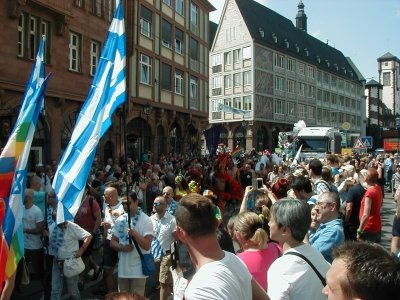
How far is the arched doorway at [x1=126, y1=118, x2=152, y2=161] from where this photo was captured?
24969 mm

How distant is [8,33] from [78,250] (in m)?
12.5

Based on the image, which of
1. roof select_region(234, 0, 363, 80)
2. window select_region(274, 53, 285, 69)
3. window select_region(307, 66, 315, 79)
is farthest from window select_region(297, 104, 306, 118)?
roof select_region(234, 0, 363, 80)

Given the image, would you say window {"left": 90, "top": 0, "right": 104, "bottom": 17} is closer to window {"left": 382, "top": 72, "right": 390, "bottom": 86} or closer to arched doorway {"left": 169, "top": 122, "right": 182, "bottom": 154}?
arched doorway {"left": 169, "top": 122, "right": 182, "bottom": 154}

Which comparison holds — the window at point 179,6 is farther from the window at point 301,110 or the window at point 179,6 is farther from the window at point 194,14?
the window at point 301,110

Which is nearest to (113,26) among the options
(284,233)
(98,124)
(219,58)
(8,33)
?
(98,124)

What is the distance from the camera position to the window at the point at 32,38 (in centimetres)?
1711

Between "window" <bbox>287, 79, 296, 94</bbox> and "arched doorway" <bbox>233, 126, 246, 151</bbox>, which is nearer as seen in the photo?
"arched doorway" <bbox>233, 126, 246, 151</bbox>

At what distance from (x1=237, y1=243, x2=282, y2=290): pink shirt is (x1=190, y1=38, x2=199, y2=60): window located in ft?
96.8

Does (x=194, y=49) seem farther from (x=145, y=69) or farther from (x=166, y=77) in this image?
(x=145, y=69)

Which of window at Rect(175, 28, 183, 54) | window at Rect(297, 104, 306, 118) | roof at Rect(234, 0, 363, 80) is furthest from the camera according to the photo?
window at Rect(297, 104, 306, 118)

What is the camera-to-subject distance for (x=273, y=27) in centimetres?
5744

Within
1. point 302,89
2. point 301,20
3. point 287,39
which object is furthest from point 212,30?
point 301,20

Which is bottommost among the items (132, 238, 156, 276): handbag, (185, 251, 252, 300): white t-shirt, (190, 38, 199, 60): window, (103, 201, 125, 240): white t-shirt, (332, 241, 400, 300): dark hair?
(132, 238, 156, 276): handbag

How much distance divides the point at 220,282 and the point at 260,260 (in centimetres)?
134
